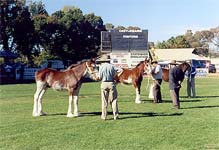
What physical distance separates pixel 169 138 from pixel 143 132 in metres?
1.09

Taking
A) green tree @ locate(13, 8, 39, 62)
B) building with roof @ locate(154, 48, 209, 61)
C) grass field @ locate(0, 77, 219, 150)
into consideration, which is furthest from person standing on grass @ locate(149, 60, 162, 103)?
building with roof @ locate(154, 48, 209, 61)

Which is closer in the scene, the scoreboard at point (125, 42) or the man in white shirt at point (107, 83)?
the man in white shirt at point (107, 83)

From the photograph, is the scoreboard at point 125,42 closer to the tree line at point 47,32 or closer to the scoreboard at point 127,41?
the scoreboard at point 127,41

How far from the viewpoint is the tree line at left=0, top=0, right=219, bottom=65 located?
6156 cm

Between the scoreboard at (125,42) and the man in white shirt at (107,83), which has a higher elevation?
the scoreboard at (125,42)

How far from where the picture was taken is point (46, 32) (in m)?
73.1

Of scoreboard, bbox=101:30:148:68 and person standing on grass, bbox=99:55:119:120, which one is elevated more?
scoreboard, bbox=101:30:148:68

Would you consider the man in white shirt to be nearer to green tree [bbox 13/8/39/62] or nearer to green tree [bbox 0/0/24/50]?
green tree [bbox 0/0/24/50]

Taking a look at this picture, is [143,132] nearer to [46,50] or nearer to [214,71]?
[46,50]

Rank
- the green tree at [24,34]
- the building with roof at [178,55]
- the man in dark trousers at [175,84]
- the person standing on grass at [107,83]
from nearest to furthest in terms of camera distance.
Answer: the person standing on grass at [107,83]
the man in dark trousers at [175,84]
the green tree at [24,34]
the building with roof at [178,55]

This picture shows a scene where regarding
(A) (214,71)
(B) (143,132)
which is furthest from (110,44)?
(B) (143,132)

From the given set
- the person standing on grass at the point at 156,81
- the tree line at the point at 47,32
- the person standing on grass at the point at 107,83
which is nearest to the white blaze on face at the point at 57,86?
the person standing on grass at the point at 107,83

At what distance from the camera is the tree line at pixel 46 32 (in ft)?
202

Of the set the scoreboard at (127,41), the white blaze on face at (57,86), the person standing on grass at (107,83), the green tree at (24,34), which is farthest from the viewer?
the green tree at (24,34)
